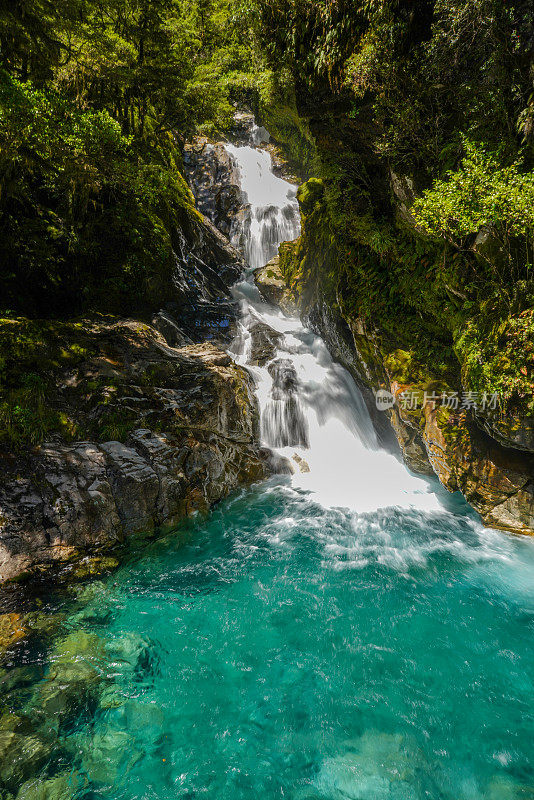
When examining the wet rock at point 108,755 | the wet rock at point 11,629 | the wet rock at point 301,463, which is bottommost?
the wet rock at point 108,755

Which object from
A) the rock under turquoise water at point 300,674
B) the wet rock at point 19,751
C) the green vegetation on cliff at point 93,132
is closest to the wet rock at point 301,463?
the rock under turquoise water at point 300,674

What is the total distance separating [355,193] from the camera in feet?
31.8

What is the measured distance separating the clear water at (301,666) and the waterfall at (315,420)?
154 cm

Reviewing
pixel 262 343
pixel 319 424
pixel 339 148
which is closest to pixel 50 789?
pixel 319 424

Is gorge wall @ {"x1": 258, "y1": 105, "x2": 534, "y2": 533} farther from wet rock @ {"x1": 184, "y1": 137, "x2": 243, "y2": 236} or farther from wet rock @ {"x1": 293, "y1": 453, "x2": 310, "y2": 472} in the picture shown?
wet rock @ {"x1": 184, "y1": 137, "x2": 243, "y2": 236}

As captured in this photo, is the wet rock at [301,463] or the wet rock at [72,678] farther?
the wet rock at [301,463]

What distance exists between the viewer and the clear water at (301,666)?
351 cm

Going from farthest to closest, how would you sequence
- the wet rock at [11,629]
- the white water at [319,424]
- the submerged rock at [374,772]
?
the white water at [319,424], the wet rock at [11,629], the submerged rock at [374,772]

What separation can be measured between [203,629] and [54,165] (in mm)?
10239

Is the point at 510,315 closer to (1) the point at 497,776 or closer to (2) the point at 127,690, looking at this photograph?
(1) the point at 497,776

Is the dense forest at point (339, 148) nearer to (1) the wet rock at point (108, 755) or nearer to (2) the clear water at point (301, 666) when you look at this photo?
(2) the clear water at point (301, 666)

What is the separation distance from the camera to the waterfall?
32.8ft

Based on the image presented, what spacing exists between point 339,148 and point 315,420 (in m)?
8.40

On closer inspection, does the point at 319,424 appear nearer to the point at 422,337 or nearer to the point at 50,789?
the point at 422,337
